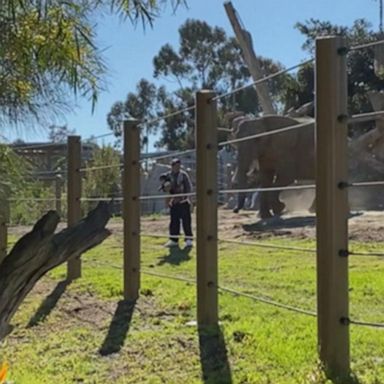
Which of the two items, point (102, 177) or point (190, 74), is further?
point (190, 74)

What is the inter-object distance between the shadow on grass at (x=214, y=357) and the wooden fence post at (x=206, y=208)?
0.17 metres

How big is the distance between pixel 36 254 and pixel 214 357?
1.18 m

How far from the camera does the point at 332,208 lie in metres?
2.77

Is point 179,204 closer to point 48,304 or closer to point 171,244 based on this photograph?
point 171,244

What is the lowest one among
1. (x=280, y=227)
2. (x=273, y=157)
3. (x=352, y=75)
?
(x=280, y=227)

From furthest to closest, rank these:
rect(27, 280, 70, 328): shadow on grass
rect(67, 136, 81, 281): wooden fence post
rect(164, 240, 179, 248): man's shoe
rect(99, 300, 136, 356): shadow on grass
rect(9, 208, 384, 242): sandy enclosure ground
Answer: rect(9, 208, 384, 242): sandy enclosure ground, rect(164, 240, 179, 248): man's shoe, rect(67, 136, 81, 281): wooden fence post, rect(27, 280, 70, 328): shadow on grass, rect(99, 300, 136, 356): shadow on grass

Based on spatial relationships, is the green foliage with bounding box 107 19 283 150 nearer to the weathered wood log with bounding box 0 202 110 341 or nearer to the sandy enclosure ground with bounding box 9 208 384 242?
the sandy enclosure ground with bounding box 9 208 384 242

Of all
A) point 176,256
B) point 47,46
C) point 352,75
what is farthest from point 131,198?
A: point 352,75

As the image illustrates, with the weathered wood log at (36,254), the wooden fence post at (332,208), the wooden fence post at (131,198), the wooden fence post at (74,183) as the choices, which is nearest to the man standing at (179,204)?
the wooden fence post at (74,183)

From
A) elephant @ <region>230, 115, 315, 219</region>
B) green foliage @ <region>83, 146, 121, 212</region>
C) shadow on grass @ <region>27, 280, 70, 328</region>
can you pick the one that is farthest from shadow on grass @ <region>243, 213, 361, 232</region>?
shadow on grass @ <region>27, 280, 70, 328</region>

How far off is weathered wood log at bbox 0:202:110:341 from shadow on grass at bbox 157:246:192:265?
169 inches

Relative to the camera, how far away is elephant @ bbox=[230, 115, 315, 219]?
11.6 m

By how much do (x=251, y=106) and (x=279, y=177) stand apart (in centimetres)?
1587

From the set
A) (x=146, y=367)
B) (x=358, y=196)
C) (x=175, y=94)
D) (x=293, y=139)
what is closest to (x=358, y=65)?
(x=358, y=196)
